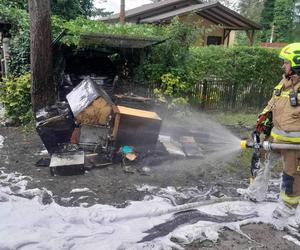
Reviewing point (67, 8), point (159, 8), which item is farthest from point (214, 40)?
point (67, 8)

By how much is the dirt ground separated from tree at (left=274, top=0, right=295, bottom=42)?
3668 cm

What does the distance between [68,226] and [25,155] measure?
277 centimetres

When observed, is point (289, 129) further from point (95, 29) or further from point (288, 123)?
point (95, 29)

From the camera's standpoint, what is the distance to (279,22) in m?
38.3

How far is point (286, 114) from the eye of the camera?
12.7 feet

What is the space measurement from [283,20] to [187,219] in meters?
39.3

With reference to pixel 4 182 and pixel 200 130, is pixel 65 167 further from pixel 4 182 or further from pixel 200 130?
pixel 200 130

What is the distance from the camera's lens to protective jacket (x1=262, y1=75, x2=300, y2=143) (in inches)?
149

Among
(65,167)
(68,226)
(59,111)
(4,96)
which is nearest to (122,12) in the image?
(4,96)

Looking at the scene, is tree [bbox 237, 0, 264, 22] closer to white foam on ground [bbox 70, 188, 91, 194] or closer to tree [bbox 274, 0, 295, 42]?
tree [bbox 274, 0, 295, 42]

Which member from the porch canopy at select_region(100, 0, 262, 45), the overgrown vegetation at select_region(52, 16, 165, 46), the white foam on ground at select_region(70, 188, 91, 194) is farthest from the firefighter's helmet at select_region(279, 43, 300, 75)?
the porch canopy at select_region(100, 0, 262, 45)

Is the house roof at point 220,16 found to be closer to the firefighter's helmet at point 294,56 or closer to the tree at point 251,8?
the firefighter's helmet at point 294,56

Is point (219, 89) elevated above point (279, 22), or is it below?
below

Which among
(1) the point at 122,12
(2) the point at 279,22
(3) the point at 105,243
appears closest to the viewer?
(3) the point at 105,243
